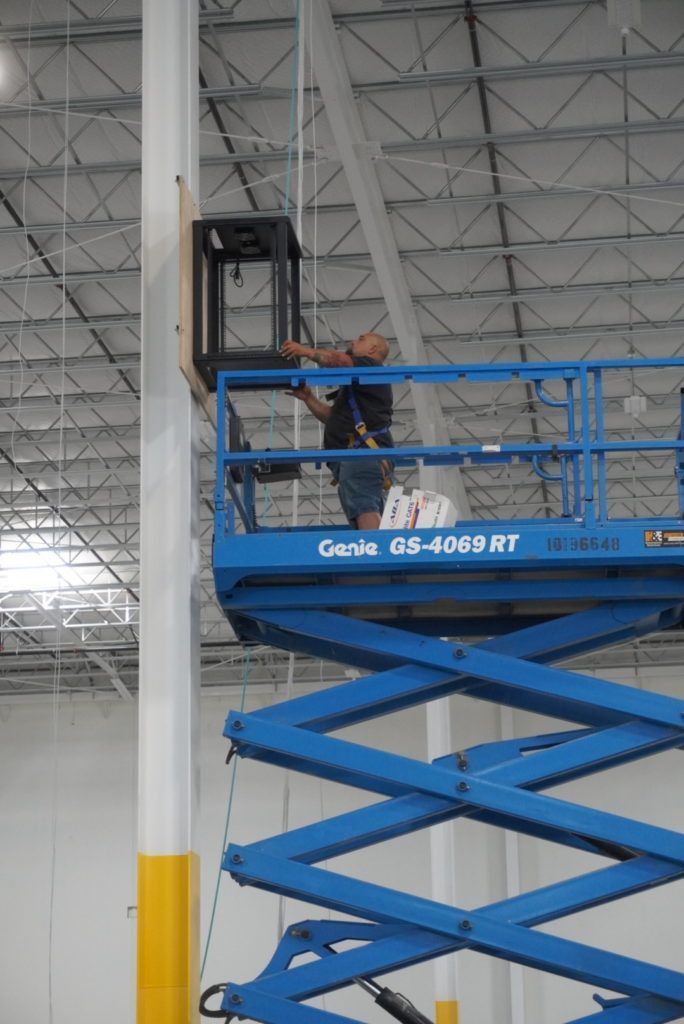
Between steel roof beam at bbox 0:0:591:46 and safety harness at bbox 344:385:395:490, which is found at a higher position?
steel roof beam at bbox 0:0:591:46

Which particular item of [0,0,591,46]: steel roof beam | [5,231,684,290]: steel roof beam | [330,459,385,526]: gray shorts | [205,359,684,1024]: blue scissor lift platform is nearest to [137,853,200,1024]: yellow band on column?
[205,359,684,1024]: blue scissor lift platform

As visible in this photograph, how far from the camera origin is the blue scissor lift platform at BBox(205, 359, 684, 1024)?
29.5ft

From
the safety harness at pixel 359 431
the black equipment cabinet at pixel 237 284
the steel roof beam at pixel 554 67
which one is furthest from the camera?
the steel roof beam at pixel 554 67

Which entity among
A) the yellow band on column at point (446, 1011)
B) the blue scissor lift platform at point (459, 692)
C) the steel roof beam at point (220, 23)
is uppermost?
the steel roof beam at point (220, 23)

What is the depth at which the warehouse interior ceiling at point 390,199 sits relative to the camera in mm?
18141

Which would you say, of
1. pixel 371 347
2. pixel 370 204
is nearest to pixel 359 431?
pixel 371 347

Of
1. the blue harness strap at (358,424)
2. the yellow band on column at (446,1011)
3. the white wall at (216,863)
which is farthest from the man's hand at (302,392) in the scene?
the white wall at (216,863)

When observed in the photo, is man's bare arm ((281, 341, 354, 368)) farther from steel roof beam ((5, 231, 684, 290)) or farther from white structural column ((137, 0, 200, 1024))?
steel roof beam ((5, 231, 684, 290))

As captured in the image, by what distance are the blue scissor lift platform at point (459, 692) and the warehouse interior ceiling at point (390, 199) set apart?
4591 millimetres

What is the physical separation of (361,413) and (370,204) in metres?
9.55

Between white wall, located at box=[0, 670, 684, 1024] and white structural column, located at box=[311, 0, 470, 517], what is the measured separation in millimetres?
12544

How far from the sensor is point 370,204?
19.5 meters

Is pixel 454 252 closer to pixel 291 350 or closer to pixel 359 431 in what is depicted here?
pixel 359 431

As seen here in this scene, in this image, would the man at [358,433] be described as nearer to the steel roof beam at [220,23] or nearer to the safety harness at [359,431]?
the safety harness at [359,431]
